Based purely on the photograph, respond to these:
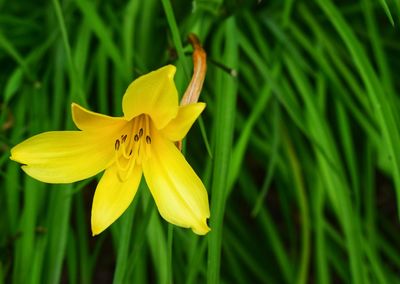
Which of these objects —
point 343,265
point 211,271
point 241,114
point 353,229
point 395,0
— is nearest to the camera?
point 211,271

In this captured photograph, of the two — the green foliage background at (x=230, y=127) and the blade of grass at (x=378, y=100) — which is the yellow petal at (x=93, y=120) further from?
the blade of grass at (x=378, y=100)

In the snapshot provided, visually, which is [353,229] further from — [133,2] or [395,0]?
[133,2]

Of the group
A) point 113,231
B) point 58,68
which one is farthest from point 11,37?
point 113,231

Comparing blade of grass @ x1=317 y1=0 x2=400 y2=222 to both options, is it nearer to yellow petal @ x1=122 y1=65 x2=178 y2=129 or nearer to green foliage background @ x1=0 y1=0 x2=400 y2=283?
green foliage background @ x1=0 y1=0 x2=400 y2=283

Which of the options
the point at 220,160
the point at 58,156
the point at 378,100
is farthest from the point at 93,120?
the point at 378,100

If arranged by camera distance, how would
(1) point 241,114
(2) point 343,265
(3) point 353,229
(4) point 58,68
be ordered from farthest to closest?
1. (1) point 241,114
2. (2) point 343,265
3. (4) point 58,68
4. (3) point 353,229

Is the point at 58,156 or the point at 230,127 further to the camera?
the point at 230,127

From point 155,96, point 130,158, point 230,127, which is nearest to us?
point 155,96

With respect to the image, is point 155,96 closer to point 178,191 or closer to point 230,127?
point 178,191
